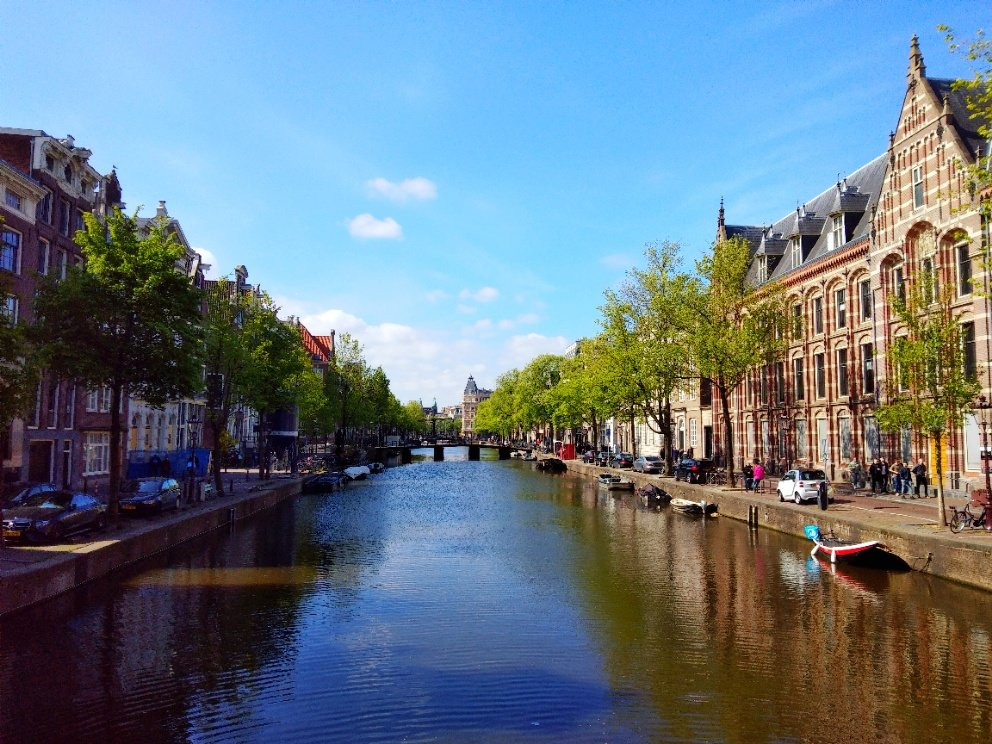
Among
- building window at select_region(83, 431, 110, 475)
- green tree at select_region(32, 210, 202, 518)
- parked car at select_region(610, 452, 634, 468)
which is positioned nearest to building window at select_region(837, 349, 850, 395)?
parked car at select_region(610, 452, 634, 468)

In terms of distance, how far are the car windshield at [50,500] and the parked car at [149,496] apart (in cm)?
416

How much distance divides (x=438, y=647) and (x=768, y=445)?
4574 centimetres

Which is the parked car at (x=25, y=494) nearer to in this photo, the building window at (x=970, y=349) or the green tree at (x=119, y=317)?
the green tree at (x=119, y=317)

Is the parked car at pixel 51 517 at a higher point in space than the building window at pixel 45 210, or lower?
lower

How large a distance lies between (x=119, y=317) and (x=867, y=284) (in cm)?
4063

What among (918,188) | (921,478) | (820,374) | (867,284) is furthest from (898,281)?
(921,478)

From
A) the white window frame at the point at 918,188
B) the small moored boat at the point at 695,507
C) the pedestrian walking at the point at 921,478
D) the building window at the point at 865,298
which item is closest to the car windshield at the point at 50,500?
the small moored boat at the point at 695,507

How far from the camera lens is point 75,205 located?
40969 millimetres

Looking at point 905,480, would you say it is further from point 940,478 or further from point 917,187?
point 917,187

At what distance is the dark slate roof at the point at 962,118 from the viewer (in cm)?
3569

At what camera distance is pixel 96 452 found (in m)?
44.9

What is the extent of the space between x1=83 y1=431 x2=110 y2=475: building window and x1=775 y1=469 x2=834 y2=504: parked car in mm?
39502

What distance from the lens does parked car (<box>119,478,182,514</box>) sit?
30.6 meters

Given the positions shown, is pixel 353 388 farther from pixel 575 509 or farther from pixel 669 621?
pixel 669 621
